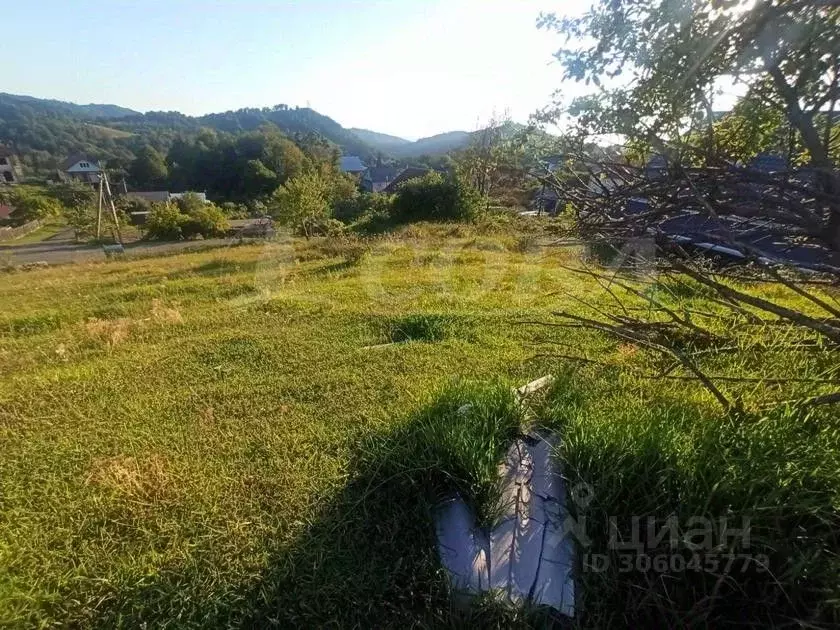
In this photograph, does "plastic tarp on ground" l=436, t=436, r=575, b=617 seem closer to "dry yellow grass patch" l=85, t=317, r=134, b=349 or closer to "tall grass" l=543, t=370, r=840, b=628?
"tall grass" l=543, t=370, r=840, b=628

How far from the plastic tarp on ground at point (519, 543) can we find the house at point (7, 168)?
→ 86.8 m

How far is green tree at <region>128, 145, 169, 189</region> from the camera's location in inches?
2422

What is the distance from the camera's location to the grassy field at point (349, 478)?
149 cm

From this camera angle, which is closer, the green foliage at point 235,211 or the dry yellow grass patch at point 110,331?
the dry yellow grass patch at point 110,331

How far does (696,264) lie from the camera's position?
1692mm

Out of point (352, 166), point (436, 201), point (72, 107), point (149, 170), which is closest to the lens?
point (436, 201)

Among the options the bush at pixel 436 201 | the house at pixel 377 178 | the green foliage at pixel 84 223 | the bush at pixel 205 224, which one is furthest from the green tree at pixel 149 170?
the bush at pixel 436 201

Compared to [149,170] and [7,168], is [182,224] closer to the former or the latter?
[149,170]

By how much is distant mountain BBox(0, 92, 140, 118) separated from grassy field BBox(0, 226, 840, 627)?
188 meters

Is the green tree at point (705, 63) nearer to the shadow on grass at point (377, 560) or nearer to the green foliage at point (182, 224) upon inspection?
the shadow on grass at point (377, 560)

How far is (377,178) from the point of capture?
230 feet

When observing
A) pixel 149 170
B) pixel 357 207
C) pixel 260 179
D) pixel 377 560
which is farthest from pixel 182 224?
pixel 149 170

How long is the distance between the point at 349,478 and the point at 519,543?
3.17 ft

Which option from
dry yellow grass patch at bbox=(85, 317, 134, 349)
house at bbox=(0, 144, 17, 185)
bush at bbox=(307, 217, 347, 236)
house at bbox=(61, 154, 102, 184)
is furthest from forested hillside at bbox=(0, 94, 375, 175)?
dry yellow grass patch at bbox=(85, 317, 134, 349)
